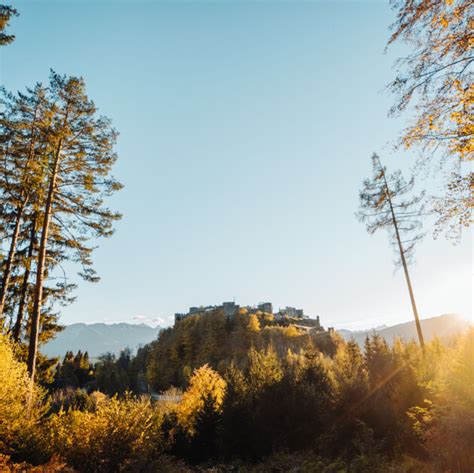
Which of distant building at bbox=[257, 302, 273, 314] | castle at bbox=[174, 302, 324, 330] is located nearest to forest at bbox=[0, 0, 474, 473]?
castle at bbox=[174, 302, 324, 330]

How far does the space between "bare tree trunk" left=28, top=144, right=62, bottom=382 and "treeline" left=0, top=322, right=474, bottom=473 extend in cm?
56

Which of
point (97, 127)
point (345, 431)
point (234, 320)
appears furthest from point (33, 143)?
point (234, 320)

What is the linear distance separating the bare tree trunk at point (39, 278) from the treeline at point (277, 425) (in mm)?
559

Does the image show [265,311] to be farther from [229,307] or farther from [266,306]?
[229,307]

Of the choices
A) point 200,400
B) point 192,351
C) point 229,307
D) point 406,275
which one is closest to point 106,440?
point 200,400

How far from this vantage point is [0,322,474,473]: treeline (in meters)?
8.52

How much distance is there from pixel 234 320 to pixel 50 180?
251 ft

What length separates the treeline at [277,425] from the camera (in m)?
8.52

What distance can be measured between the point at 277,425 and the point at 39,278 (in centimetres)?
1123

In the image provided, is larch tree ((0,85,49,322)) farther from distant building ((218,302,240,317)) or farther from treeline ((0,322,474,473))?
distant building ((218,302,240,317))

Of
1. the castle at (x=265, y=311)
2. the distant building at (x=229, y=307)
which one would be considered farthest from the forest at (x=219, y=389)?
the distant building at (x=229, y=307)

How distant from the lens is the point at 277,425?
1345 centimetres

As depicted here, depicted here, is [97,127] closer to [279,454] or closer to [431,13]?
[431,13]

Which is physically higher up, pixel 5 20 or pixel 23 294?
pixel 5 20
